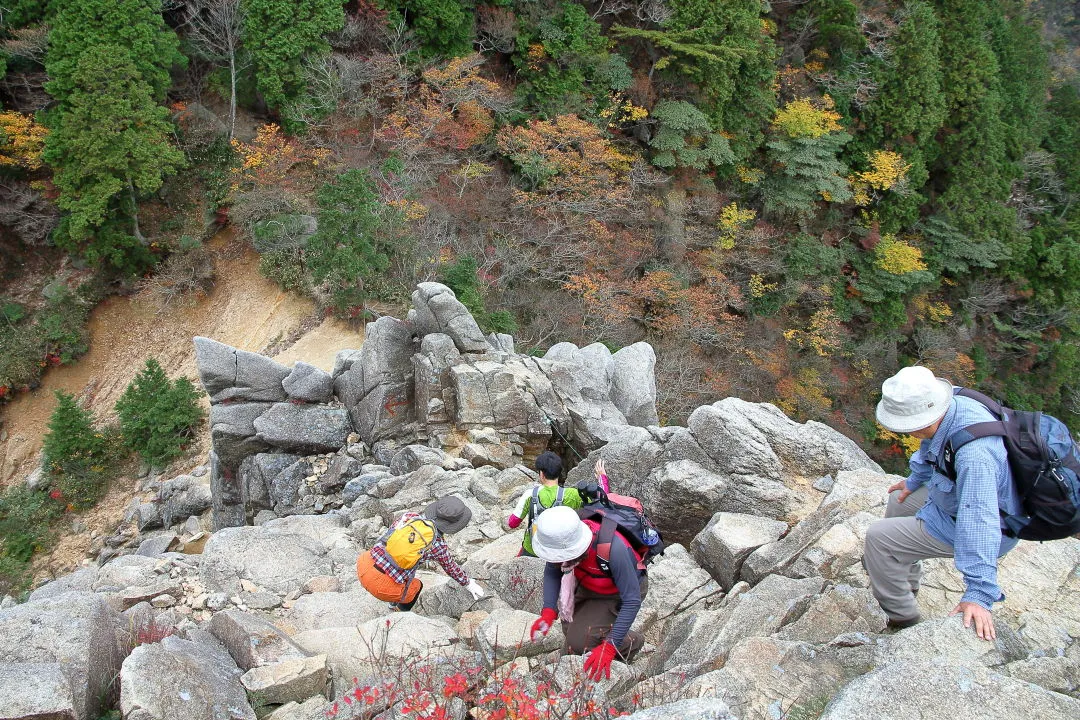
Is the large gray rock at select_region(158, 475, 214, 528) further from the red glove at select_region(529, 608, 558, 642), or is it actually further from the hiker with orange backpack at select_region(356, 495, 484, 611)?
the red glove at select_region(529, 608, 558, 642)

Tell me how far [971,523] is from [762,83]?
25592mm

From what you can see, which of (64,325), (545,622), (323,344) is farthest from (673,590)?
(64,325)

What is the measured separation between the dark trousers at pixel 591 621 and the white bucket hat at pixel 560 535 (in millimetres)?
734

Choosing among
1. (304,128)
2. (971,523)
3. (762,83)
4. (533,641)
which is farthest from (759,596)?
(762,83)

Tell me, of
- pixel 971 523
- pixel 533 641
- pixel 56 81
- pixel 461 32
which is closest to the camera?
pixel 971 523

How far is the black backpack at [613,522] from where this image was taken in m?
4.68

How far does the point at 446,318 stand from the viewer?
12766mm

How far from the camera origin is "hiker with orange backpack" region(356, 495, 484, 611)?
608 cm

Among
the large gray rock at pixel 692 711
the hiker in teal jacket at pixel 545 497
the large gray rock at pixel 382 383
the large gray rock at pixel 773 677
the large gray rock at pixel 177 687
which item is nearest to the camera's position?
the large gray rock at pixel 692 711

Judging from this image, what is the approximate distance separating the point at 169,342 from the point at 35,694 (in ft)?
53.6

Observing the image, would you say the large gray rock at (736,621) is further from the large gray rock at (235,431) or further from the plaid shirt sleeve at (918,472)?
the large gray rock at (235,431)

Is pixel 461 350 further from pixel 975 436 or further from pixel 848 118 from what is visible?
pixel 848 118

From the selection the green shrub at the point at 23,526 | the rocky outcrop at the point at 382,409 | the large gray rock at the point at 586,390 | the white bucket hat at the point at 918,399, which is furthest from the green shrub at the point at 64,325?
the white bucket hat at the point at 918,399

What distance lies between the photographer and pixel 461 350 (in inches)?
504
